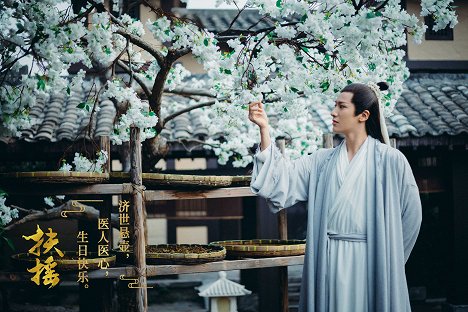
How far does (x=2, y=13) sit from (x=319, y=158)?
380cm

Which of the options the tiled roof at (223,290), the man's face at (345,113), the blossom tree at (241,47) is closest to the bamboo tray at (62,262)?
the blossom tree at (241,47)

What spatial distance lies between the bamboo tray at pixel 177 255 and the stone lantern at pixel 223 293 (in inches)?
208

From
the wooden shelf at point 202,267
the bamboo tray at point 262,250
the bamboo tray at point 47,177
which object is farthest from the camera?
the bamboo tray at point 262,250

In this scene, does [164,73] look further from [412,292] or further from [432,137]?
[412,292]

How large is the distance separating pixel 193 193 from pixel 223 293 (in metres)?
5.77

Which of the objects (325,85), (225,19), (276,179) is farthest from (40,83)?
(225,19)

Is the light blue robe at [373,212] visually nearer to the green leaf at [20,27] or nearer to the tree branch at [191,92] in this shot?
the green leaf at [20,27]

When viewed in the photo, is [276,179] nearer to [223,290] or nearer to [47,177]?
[47,177]

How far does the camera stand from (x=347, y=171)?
4355 millimetres

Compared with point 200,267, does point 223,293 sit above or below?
below

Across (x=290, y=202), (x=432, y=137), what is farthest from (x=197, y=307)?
(x=290, y=202)

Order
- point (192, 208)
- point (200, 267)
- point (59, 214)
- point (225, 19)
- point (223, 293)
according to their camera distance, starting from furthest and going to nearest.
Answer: point (225, 19) → point (192, 208) → point (223, 293) → point (59, 214) → point (200, 267)

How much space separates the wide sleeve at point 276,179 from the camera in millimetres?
4375

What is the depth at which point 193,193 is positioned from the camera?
19.4ft
